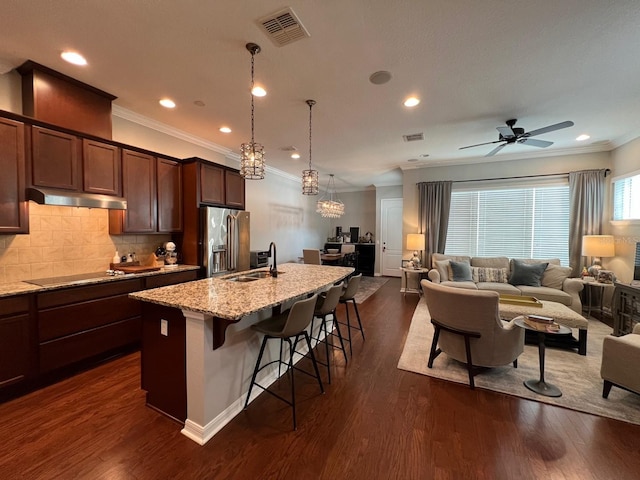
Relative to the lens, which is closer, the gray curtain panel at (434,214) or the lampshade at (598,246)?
the lampshade at (598,246)

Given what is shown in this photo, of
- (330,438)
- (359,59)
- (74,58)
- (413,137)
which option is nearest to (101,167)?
(74,58)

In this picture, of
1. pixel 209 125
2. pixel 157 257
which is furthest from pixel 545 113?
pixel 157 257

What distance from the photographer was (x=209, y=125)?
3863 mm

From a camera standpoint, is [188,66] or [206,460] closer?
[206,460]

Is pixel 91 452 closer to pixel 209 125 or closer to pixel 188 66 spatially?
pixel 188 66

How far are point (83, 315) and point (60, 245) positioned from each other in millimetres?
923

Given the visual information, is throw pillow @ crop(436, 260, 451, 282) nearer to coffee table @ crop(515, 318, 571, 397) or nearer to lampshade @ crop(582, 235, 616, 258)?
lampshade @ crop(582, 235, 616, 258)

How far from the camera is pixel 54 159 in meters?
2.59

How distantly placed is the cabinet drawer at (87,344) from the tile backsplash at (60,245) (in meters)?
0.82

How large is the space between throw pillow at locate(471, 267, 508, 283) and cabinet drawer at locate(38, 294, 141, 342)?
214 inches

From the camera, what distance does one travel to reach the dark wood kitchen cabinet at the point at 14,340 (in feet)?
6.94

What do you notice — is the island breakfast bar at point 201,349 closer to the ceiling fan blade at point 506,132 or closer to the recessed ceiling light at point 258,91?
the recessed ceiling light at point 258,91

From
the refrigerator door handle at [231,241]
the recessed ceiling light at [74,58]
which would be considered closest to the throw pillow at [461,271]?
the refrigerator door handle at [231,241]

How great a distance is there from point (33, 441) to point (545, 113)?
237 inches
